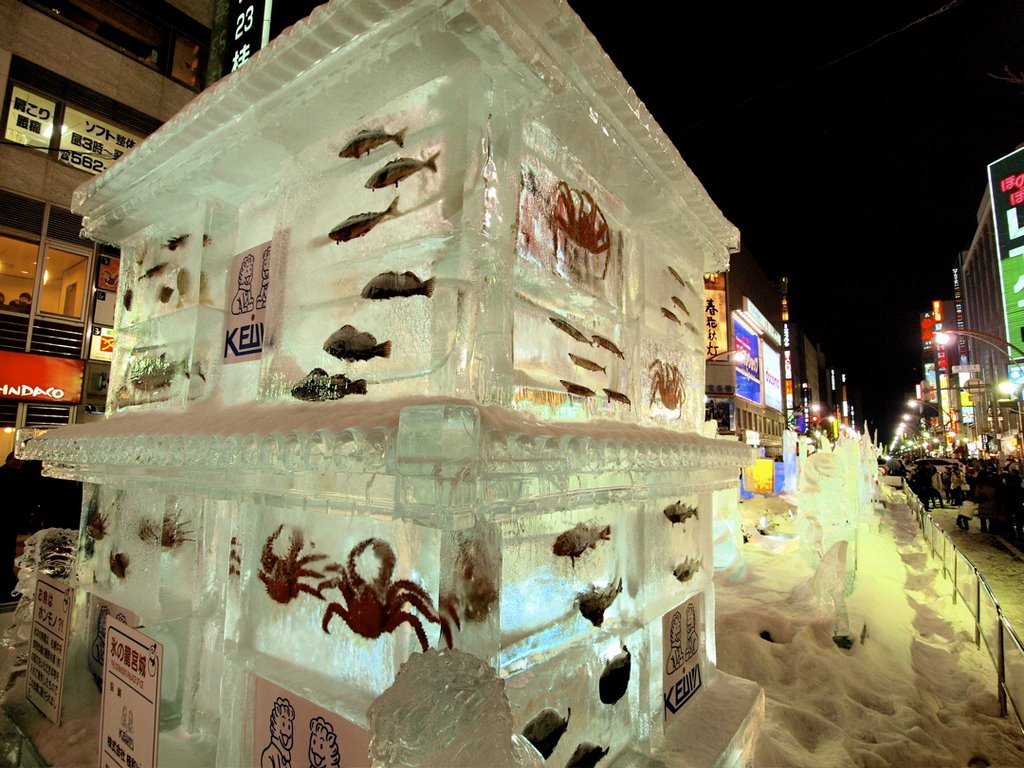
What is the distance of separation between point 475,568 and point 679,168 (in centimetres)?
375

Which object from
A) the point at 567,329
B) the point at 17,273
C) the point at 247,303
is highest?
the point at 17,273

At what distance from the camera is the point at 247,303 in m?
4.17

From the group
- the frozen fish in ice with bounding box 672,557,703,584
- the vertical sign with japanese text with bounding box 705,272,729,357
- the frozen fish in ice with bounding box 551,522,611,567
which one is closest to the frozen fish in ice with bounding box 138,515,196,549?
the frozen fish in ice with bounding box 551,522,611,567

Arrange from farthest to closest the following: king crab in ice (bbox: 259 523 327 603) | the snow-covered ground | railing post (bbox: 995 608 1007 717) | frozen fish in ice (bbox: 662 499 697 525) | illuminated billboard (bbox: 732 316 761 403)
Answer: illuminated billboard (bbox: 732 316 761 403) → railing post (bbox: 995 608 1007 717) → the snow-covered ground → frozen fish in ice (bbox: 662 499 697 525) → king crab in ice (bbox: 259 523 327 603)

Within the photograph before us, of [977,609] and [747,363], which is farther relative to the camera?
[747,363]

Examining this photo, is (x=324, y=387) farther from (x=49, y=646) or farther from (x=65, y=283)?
(x=65, y=283)

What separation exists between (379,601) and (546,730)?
1241 mm

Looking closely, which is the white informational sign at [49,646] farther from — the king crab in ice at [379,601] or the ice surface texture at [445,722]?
the ice surface texture at [445,722]

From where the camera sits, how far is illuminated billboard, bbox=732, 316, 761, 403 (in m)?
37.0

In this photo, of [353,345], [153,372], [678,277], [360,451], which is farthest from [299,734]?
[678,277]

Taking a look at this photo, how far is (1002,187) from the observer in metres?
26.5

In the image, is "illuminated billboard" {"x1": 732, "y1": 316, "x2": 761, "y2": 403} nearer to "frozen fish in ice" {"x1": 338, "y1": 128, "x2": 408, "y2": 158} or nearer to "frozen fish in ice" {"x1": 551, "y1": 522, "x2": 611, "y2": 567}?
"frozen fish in ice" {"x1": 551, "y1": 522, "x2": 611, "y2": 567}

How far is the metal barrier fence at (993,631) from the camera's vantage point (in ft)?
18.3

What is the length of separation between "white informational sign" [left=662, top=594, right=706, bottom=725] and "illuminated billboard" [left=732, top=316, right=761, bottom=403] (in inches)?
1340
